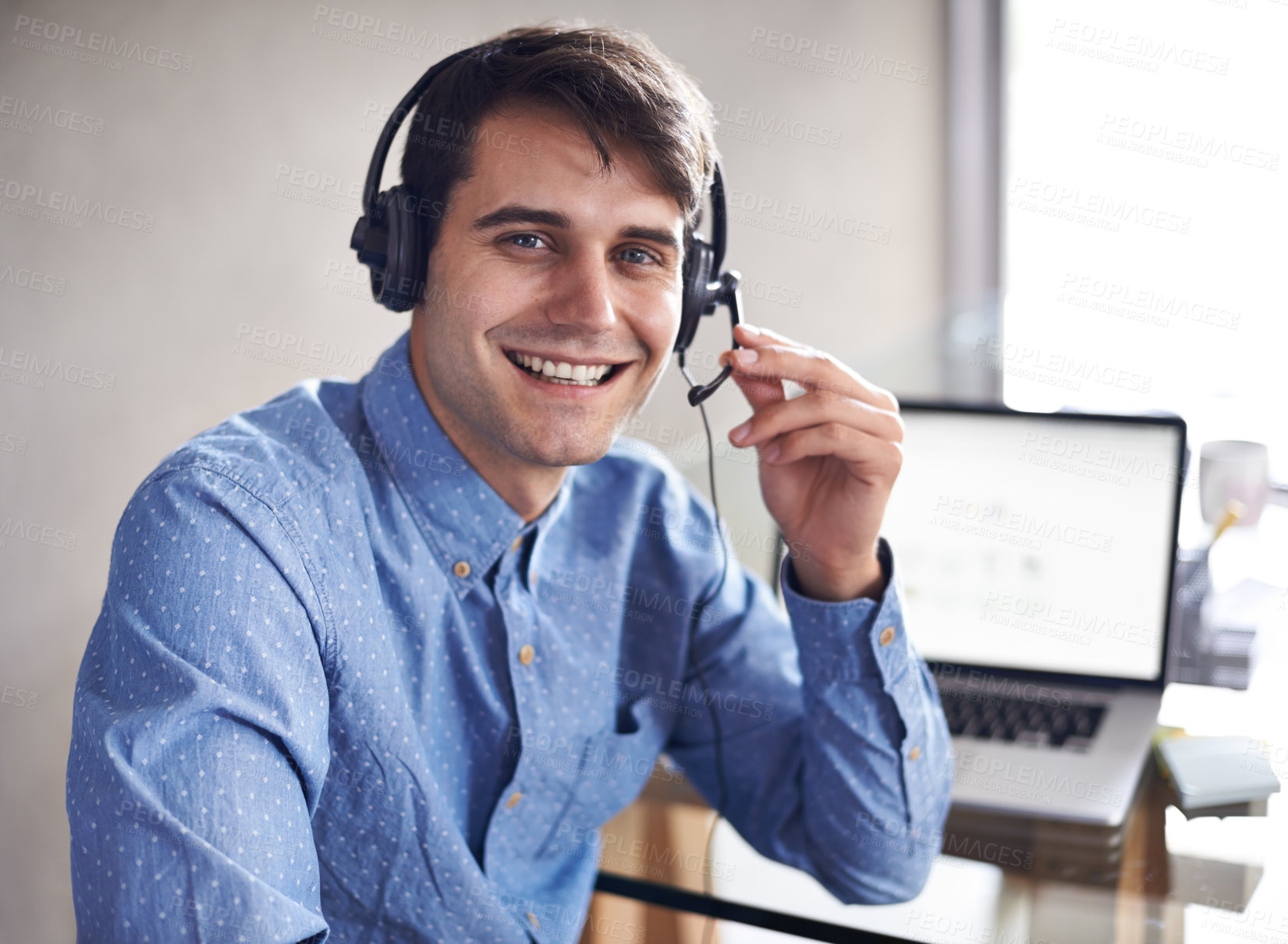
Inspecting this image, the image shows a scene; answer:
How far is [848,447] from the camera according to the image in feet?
2.98

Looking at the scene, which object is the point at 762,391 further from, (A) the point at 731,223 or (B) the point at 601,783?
(A) the point at 731,223

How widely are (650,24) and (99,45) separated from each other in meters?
0.99

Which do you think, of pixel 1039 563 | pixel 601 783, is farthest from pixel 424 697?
pixel 1039 563

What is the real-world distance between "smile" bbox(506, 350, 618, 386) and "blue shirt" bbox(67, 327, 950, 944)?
0.33ft

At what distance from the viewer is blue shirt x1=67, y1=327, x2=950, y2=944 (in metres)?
0.59

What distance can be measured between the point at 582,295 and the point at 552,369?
0.08m

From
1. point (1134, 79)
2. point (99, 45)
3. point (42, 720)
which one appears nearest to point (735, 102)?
point (1134, 79)

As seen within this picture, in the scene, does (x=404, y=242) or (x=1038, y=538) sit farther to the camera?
(x=1038, y=538)

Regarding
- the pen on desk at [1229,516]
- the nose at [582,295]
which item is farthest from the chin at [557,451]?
the pen on desk at [1229,516]

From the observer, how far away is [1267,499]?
150 centimetres

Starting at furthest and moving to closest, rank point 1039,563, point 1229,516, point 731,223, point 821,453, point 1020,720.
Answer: point 731,223, point 1229,516, point 1039,563, point 1020,720, point 821,453

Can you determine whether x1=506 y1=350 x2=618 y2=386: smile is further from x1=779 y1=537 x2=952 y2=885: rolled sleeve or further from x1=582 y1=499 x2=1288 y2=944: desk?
x1=582 y1=499 x2=1288 y2=944: desk

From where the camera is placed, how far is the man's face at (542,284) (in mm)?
817

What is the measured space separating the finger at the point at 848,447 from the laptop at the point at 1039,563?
0.37 metres
